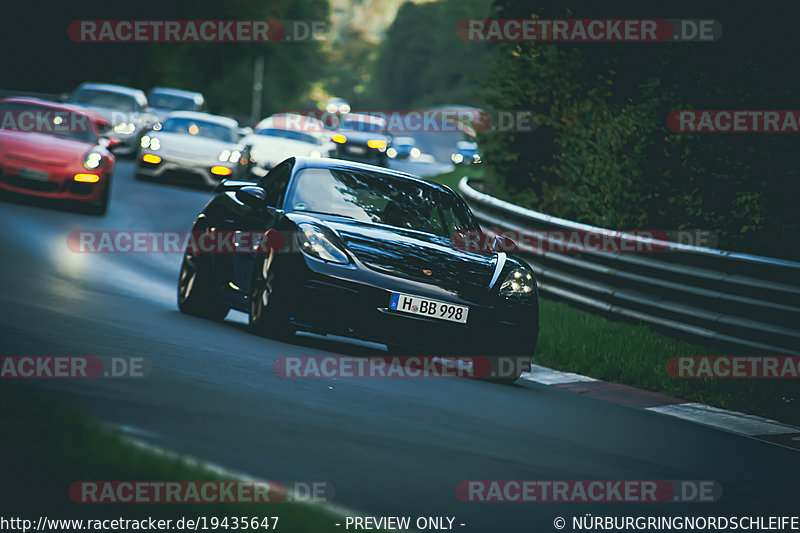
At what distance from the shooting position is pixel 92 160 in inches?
712

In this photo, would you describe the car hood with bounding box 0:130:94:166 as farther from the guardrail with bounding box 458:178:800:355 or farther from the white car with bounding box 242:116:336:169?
the white car with bounding box 242:116:336:169

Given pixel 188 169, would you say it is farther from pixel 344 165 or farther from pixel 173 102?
pixel 344 165

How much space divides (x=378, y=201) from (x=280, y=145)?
733 inches

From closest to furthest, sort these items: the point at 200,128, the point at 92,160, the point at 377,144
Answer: the point at 92,160 < the point at 200,128 < the point at 377,144

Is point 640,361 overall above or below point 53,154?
below

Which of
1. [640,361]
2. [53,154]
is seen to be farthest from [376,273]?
[53,154]

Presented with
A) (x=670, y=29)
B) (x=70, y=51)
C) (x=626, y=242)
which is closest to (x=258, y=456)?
(x=626, y=242)

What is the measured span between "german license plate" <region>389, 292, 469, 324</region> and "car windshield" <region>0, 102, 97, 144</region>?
11356 millimetres

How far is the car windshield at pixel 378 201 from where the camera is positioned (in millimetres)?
9406

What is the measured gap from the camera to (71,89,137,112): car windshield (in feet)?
96.0

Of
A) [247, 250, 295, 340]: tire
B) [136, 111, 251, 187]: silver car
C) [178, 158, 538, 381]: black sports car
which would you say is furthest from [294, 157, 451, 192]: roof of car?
[136, 111, 251, 187]: silver car

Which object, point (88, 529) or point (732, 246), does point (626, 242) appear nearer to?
point (732, 246)

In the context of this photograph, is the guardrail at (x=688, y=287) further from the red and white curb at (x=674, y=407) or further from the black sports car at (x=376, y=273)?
the black sports car at (x=376, y=273)

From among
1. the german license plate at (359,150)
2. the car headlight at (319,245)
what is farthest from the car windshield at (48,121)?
the german license plate at (359,150)
